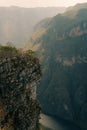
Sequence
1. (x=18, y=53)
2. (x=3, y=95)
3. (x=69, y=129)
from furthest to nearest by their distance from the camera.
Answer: (x=69, y=129) → (x=18, y=53) → (x=3, y=95)

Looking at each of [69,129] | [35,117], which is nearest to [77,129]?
[69,129]

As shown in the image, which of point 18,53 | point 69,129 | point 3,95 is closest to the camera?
point 3,95

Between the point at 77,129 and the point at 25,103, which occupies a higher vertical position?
the point at 25,103

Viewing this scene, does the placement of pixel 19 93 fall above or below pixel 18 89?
below

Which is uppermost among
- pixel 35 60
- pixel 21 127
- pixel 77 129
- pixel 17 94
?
pixel 35 60

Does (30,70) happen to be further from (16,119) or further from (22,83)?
(16,119)

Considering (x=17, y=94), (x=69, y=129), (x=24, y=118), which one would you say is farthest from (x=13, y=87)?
(x=69, y=129)

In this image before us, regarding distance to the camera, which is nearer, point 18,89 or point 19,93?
point 18,89

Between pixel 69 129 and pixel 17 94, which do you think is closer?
pixel 17 94
